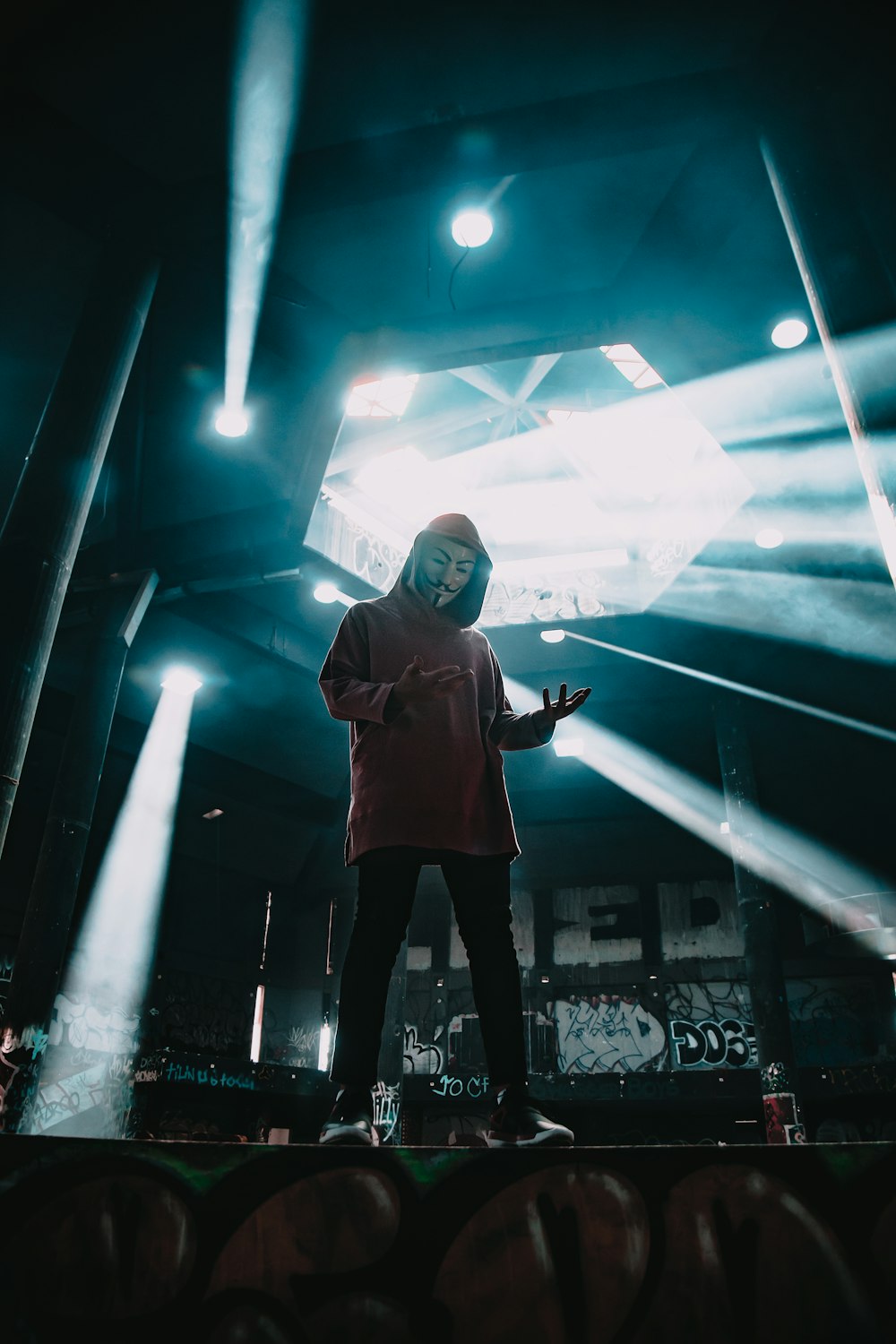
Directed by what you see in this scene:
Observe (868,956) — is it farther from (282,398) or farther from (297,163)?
(297,163)

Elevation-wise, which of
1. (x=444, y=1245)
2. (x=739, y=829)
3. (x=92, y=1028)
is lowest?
(x=444, y=1245)

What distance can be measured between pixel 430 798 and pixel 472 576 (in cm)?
88

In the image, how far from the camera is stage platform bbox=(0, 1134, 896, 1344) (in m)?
1.47

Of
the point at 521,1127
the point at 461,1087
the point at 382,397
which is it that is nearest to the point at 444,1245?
the point at 521,1127

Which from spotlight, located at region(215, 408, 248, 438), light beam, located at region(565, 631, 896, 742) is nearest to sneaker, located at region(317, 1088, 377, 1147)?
spotlight, located at region(215, 408, 248, 438)

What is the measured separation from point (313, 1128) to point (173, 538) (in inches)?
477

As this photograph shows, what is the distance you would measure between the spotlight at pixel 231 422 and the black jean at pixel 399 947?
26.7 feet

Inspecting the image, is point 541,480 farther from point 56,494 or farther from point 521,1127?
point 521,1127

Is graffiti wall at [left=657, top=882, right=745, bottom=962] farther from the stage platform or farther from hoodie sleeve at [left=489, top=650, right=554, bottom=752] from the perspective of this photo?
the stage platform

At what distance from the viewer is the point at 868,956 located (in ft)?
48.4

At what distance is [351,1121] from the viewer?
2.20m

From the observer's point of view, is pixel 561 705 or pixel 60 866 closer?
pixel 561 705

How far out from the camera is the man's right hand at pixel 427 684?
2.47 metres

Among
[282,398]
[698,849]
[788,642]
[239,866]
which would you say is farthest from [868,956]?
[282,398]
